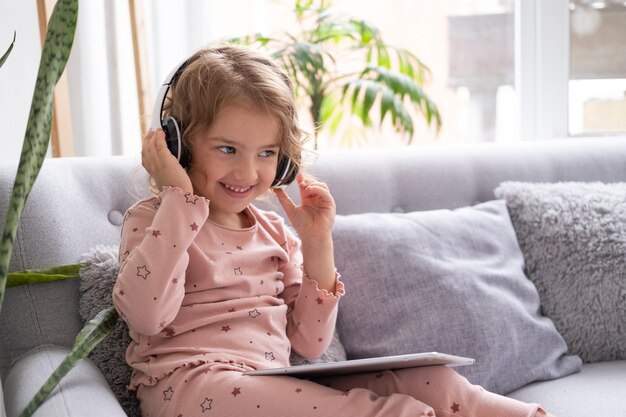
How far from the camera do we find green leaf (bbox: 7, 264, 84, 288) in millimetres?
1435

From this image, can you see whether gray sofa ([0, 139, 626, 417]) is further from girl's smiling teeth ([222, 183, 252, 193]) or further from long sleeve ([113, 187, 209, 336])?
girl's smiling teeth ([222, 183, 252, 193])

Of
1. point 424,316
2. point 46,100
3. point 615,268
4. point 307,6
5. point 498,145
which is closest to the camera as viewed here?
point 46,100

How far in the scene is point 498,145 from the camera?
206 centimetres

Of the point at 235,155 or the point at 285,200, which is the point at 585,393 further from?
the point at 235,155

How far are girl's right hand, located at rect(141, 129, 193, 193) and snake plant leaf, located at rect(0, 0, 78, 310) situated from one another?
1.01 feet

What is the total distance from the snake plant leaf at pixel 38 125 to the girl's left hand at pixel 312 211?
59 centimetres

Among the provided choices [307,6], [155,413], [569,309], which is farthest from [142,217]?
[307,6]

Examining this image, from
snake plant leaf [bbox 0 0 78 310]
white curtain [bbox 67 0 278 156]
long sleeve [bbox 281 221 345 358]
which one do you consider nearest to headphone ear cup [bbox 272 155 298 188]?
long sleeve [bbox 281 221 345 358]

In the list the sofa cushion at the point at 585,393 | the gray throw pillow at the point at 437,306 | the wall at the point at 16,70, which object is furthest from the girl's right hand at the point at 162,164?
the wall at the point at 16,70

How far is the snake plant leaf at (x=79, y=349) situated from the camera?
1.06 m

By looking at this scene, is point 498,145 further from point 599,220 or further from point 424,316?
point 424,316

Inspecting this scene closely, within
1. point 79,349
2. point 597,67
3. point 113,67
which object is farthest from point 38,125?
point 597,67

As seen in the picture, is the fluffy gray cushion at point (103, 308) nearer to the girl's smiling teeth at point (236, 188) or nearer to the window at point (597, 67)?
the girl's smiling teeth at point (236, 188)

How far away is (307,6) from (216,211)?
Result: 3.93ft
